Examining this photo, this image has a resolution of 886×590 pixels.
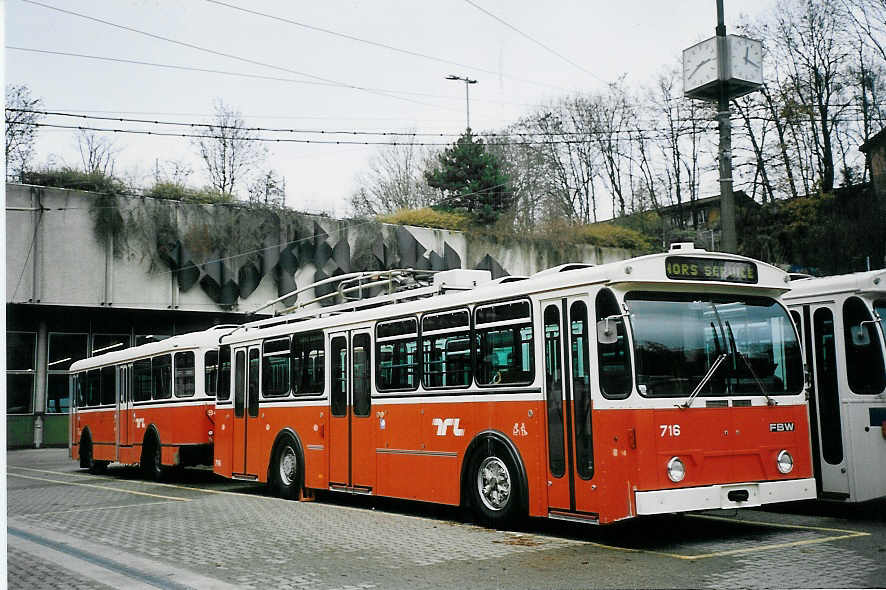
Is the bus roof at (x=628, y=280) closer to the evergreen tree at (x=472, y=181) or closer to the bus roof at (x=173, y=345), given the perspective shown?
the bus roof at (x=173, y=345)

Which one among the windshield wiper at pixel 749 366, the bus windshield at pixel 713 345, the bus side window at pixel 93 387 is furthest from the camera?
the bus side window at pixel 93 387

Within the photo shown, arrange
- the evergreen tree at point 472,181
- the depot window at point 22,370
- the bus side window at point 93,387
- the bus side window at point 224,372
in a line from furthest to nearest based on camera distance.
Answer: the evergreen tree at point 472,181, the depot window at point 22,370, the bus side window at point 93,387, the bus side window at point 224,372

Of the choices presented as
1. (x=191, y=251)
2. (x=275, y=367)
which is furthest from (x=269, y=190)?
(x=275, y=367)

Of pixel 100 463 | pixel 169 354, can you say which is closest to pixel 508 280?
pixel 169 354

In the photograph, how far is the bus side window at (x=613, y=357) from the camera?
9461 mm

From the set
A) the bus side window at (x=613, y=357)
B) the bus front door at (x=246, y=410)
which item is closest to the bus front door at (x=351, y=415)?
the bus front door at (x=246, y=410)

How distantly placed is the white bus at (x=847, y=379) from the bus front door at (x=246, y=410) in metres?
9.41

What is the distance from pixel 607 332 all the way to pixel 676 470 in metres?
1.54

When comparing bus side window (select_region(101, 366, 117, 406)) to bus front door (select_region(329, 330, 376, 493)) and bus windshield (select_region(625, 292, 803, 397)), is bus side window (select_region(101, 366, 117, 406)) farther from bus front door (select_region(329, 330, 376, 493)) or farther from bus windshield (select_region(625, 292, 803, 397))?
bus windshield (select_region(625, 292, 803, 397))

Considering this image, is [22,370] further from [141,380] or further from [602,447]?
[602,447]

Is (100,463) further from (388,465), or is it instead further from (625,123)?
(625,123)

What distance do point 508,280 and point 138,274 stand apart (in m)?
26.3

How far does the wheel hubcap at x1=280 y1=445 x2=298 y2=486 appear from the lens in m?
15.9

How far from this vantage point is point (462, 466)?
1168cm
